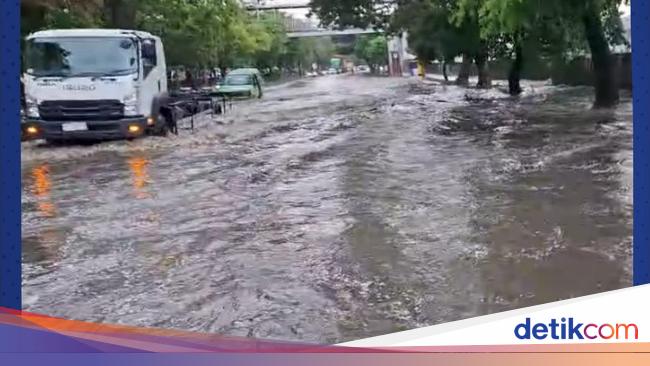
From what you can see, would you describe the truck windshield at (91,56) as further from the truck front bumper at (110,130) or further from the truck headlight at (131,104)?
the truck front bumper at (110,130)

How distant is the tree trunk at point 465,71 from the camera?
14.3 meters

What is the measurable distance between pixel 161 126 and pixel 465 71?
857cm

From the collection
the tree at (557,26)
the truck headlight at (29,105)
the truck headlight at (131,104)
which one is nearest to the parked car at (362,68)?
the truck headlight at (29,105)

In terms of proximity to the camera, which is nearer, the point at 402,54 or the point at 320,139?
the point at 402,54

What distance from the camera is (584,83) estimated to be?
14070 millimetres

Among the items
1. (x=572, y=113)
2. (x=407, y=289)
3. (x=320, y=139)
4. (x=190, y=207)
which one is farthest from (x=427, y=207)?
(x=572, y=113)

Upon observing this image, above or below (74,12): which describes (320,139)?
below

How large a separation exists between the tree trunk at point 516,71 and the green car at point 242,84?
6.67 m

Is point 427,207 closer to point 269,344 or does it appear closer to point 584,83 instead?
point 269,344

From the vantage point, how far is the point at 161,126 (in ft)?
21.6

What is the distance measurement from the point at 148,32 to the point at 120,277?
1413 millimetres

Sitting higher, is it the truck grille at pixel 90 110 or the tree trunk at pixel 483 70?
the tree trunk at pixel 483 70

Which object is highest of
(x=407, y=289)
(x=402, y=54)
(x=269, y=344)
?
(x=402, y=54)

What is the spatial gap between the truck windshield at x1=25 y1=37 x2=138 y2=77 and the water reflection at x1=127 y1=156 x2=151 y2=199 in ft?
3.07
